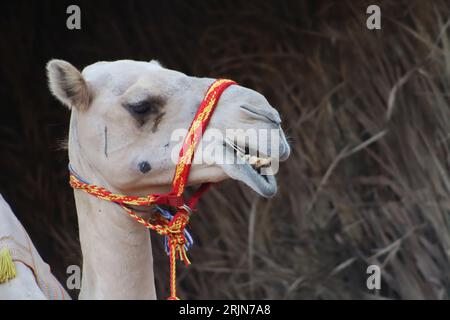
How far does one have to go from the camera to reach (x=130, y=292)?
9.68ft

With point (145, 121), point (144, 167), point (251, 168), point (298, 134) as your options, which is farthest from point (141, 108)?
point (298, 134)

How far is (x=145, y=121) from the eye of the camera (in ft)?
9.55

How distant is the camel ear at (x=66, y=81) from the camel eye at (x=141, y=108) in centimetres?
15

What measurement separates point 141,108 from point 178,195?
248mm

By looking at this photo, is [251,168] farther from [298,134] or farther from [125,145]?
[298,134]

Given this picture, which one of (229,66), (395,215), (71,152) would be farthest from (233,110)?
(229,66)

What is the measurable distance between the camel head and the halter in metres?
0.02

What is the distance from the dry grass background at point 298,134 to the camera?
19.4 ft

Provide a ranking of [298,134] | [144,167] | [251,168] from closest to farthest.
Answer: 1. [251,168]
2. [144,167]
3. [298,134]

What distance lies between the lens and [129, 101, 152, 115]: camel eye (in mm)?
2898

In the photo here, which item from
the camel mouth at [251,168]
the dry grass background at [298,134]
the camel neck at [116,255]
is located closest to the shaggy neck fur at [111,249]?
the camel neck at [116,255]

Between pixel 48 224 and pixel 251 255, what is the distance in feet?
Answer: 4.22

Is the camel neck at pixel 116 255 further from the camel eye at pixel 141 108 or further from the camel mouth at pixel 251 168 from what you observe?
the camel mouth at pixel 251 168
